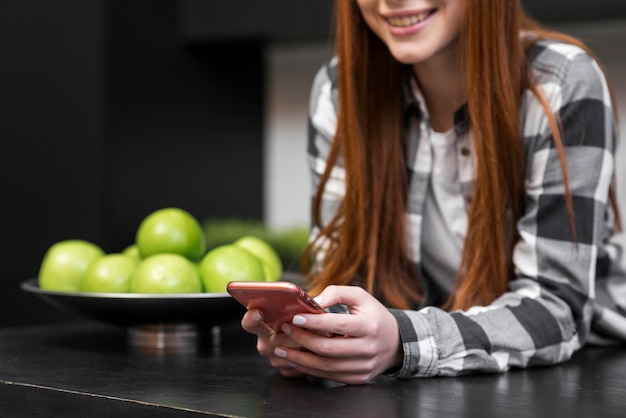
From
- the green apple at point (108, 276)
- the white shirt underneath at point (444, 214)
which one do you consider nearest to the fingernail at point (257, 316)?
the green apple at point (108, 276)

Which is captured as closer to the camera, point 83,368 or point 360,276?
point 83,368

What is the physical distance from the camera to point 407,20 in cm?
134

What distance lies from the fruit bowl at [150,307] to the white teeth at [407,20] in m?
0.42

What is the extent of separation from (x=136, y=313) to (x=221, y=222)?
76.6 inches

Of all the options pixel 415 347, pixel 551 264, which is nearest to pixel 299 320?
pixel 415 347

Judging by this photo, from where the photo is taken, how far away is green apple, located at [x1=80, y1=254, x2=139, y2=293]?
126 centimetres

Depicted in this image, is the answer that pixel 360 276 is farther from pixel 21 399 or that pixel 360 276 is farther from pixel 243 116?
pixel 243 116

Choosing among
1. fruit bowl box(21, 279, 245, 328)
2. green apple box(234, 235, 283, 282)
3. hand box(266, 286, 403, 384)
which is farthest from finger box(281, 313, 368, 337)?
green apple box(234, 235, 283, 282)

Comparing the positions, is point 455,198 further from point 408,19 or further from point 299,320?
point 299,320

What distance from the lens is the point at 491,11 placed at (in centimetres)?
128

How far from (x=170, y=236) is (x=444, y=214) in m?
0.39

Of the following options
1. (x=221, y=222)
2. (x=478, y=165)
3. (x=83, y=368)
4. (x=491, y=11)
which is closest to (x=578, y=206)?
(x=478, y=165)

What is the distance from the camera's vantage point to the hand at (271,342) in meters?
1.07

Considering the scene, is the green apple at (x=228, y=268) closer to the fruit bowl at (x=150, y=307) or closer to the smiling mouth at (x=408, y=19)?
the fruit bowl at (x=150, y=307)
